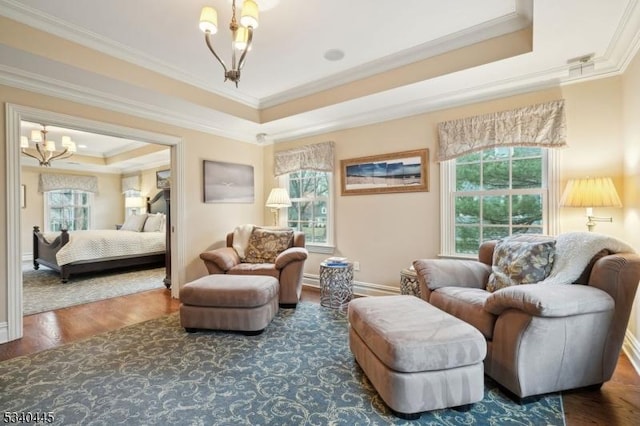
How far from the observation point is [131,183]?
805 cm

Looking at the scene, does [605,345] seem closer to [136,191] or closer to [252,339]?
[252,339]

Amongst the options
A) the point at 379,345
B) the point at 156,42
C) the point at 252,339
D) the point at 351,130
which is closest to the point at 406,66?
the point at 351,130

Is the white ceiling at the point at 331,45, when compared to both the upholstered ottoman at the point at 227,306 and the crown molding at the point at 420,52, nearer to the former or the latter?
the crown molding at the point at 420,52

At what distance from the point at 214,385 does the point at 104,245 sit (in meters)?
4.47

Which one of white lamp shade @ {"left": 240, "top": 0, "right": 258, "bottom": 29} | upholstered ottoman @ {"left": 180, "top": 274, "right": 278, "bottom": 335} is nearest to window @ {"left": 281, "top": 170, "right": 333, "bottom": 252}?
upholstered ottoman @ {"left": 180, "top": 274, "right": 278, "bottom": 335}

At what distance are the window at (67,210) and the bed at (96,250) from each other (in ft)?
7.09

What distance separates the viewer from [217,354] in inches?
89.6

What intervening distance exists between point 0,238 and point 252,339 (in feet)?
7.56

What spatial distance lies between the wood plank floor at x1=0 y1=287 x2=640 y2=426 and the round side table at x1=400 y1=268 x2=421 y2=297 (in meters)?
1.15

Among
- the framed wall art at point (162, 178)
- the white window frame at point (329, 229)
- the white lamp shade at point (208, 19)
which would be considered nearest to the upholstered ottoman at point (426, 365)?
the white lamp shade at point (208, 19)

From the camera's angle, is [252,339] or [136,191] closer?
[252,339]

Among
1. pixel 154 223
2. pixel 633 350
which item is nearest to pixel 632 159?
pixel 633 350

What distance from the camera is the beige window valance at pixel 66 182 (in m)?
7.16

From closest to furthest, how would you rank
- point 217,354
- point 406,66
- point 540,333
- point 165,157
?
point 540,333 → point 217,354 → point 406,66 → point 165,157
